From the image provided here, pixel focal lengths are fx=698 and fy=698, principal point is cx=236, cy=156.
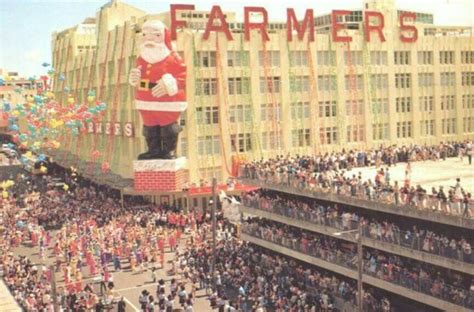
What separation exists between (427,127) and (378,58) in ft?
30.2

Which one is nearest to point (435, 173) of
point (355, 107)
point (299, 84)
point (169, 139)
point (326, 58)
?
point (169, 139)

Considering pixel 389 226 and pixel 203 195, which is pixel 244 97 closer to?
pixel 203 195

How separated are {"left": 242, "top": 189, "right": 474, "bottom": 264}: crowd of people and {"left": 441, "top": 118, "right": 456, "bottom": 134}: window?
31904 mm

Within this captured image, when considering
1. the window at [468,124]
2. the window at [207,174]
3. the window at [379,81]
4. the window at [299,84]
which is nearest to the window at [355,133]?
the window at [379,81]

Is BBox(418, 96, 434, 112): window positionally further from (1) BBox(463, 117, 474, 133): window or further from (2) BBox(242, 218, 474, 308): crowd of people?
(2) BBox(242, 218, 474, 308): crowd of people

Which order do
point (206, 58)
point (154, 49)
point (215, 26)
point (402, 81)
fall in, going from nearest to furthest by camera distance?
point (154, 49) → point (215, 26) → point (206, 58) → point (402, 81)

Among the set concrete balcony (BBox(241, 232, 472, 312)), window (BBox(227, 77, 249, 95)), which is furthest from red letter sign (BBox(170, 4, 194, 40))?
concrete balcony (BBox(241, 232, 472, 312))

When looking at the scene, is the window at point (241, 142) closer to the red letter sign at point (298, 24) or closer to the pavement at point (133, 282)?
the red letter sign at point (298, 24)

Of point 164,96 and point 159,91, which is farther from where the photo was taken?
point 164,96

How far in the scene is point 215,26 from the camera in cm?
5684

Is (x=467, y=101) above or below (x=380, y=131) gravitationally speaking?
above

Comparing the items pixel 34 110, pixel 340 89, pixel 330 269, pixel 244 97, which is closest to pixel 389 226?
pixel 330 269

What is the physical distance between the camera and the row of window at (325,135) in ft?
189

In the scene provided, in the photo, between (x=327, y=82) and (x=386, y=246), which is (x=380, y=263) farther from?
(x=327, y=82)
